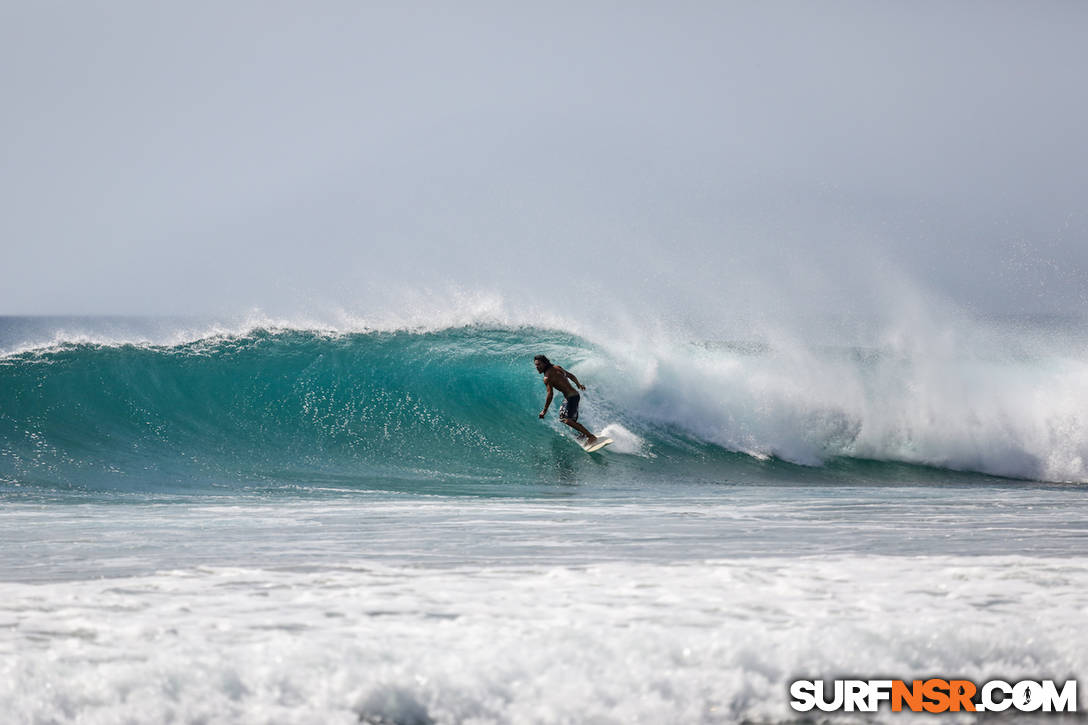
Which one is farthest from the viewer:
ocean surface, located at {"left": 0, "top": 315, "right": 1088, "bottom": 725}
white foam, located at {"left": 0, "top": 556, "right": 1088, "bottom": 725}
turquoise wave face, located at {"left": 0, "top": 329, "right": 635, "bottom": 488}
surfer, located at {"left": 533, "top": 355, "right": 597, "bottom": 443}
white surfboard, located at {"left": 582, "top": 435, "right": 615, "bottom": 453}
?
white surfboard, located at {"left": 582, "top": 435, "right": 615, "bottom": 453}

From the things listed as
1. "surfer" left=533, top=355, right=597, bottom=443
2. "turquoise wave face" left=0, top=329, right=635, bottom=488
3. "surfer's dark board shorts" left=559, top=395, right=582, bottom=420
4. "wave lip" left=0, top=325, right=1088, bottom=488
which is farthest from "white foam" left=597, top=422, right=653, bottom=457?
"turquoise wave face" left=0, top=329, right=635, bottom=488

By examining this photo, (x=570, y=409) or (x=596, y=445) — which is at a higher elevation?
(x=570, y=409)

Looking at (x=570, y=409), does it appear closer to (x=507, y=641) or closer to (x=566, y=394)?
(x=566, y=394)

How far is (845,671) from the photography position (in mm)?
3459

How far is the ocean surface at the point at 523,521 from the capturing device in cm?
337

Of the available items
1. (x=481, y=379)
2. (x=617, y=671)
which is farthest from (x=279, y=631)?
(x=481, y=379)

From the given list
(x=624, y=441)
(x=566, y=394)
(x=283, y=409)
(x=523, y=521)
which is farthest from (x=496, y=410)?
(x=523, y=521)

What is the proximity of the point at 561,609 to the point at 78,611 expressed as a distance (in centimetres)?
206

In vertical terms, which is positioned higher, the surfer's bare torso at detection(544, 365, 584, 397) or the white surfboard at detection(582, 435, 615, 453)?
the surfer's bare torso at detection(544, 365, 584, 397)

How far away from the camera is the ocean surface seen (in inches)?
132

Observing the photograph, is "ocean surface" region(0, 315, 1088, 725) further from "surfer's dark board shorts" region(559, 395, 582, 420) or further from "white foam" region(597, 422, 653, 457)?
"surfer's dark board shorts" region(559, 395, 582, 420)

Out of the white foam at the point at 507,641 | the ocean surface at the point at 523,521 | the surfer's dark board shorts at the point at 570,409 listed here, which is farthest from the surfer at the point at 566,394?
the white foam at the point at 507,641

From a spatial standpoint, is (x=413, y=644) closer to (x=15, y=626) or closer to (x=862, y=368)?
(x=15, y=626)

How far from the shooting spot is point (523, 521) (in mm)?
6762
